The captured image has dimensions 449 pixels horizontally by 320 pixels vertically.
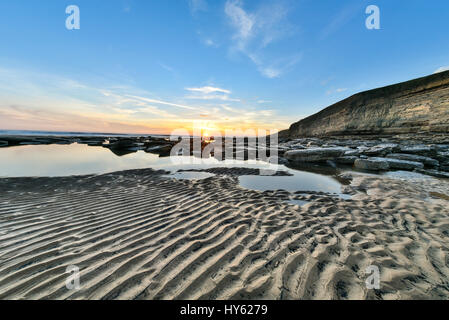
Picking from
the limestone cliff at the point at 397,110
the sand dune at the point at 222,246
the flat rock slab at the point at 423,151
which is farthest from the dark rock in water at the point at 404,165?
the limestone cliff at the point at 397,110

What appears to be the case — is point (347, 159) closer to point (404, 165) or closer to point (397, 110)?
point (404, 165)

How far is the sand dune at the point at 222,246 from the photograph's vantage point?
1.83 meters

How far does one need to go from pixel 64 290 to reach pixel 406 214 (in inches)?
242

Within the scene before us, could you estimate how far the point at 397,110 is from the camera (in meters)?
23.5

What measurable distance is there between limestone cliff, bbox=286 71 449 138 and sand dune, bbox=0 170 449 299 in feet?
79.7

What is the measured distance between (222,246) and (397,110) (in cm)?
3403

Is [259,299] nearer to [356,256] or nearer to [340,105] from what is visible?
[356,256]

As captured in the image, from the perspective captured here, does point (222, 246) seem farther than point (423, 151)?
No

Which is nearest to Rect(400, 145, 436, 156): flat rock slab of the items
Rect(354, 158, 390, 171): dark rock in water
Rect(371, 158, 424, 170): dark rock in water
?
Rect(371, 158, 424, 170): dark rock in water

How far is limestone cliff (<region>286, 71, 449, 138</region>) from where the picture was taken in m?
18.8

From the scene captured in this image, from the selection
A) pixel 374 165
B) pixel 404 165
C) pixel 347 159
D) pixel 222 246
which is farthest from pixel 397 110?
pixel 222 246

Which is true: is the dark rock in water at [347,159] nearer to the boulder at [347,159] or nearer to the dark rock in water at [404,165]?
the boulder at [347,159]

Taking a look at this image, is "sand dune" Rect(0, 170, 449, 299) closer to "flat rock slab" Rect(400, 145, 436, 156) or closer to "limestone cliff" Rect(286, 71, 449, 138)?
"flat rock slab" Rect(400, 145, 436, 156)
